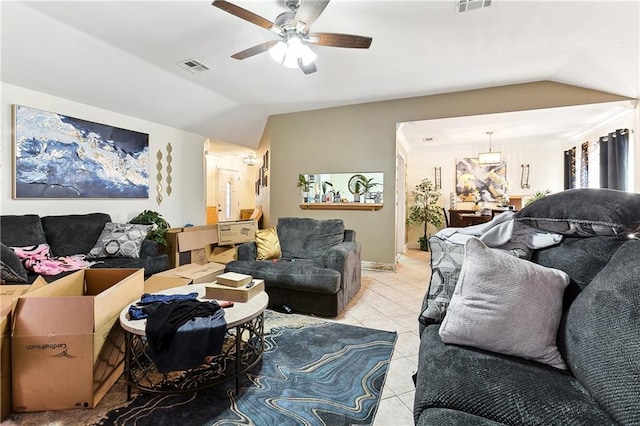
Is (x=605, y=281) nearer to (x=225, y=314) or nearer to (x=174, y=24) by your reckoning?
(x=225, y=314)

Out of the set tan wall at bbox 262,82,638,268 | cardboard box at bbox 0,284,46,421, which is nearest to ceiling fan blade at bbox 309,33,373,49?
tan wall at bbox 262,82,638,268

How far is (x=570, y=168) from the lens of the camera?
614 cm

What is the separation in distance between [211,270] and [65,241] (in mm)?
1616

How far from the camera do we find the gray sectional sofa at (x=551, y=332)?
0.86 metres

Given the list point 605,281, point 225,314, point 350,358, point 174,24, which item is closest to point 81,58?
point 174,24

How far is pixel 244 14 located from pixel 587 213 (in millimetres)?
2366

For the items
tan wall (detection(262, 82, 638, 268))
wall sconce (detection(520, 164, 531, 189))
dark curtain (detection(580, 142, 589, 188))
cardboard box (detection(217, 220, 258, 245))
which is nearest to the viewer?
tan wall (detection(262, 82, 638, 268))

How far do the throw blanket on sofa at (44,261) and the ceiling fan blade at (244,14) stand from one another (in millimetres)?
2639

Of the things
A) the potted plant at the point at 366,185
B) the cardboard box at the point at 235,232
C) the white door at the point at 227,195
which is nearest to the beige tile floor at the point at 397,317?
the potted plant at the point at 366,185

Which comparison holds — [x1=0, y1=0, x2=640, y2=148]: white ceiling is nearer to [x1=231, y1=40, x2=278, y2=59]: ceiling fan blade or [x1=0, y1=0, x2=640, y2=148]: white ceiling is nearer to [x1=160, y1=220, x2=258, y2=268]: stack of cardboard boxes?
[x1=231, y1=40, x2=278, y2=59]: ceiling fan blade

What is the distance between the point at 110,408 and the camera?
1489 millimetres

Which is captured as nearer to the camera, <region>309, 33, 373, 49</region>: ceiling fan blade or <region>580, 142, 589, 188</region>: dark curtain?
<region>309, 33, 373, 49</region>: ceiling fan blade

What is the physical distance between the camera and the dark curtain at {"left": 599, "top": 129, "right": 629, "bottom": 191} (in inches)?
174

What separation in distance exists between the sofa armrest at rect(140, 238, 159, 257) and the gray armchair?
107 centimetres
